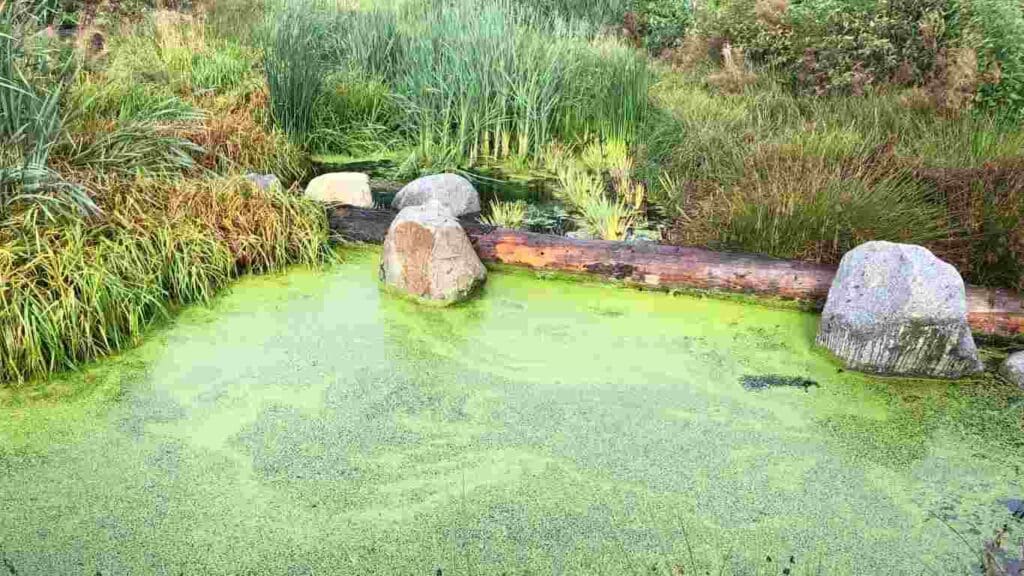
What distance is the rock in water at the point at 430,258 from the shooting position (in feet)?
12.1

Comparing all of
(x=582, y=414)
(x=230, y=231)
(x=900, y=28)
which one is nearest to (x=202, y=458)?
(x=582, y=414)

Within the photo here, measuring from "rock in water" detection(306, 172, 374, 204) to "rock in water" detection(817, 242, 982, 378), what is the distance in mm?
2723

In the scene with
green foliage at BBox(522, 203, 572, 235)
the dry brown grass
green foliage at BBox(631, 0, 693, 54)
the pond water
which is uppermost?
green foliage at BBox(631, 0, 693, 54)

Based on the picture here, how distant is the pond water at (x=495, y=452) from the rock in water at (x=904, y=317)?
0.09 m

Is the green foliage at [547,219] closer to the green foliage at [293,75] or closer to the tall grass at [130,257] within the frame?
the tall grass at [130,257]

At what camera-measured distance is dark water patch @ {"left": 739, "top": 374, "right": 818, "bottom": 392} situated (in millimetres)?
3104

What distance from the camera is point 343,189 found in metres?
4.84

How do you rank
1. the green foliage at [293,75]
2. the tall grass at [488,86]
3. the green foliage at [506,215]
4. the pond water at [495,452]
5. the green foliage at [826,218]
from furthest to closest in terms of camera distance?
the tall grass at [488,86]
the green foliage at [293,75]
the green foliage at [506,215]
the green foliage at [826,218]
the pond water at [495,452]

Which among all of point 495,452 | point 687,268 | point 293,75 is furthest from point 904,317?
point 293,75

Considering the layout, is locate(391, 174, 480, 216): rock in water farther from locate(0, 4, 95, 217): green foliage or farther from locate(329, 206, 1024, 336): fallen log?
locate(0, 4, 95, 217): green foliage

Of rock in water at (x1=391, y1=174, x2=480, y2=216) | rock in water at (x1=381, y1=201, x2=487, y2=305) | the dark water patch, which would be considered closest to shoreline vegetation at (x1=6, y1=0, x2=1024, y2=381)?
rock in water at (x1=391, y1=174, x2=480, y2=216)

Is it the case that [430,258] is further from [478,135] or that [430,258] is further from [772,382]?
[478,135]

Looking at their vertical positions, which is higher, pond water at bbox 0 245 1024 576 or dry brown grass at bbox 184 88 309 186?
dry brown grass at bbox 184 88 309 186

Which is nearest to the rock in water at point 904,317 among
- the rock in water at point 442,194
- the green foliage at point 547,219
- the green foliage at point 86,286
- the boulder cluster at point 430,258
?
the boulder cluster at point 430,258
